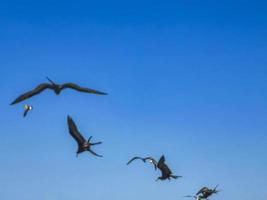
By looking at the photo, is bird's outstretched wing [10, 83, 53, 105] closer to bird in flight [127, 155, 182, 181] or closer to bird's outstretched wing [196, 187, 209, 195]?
bird in flight [127, 155, 182, 181]

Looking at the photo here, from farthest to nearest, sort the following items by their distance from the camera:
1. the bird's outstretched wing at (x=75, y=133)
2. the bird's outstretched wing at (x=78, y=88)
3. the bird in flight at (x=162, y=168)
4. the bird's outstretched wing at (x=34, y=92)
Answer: the bird in flight at (x=162, y=168) < the bird's outstretched wing at (x=75, y=133) < the bird's outstretched wing at (x=34, y=92) < the bird's outstretched wing at (x=78, y=88)

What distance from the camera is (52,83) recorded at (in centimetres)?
3078

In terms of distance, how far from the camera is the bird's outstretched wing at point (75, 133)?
114 ft

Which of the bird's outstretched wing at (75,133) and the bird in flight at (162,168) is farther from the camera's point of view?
the bird in flight at (162,168)

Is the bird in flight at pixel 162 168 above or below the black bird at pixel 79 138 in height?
above

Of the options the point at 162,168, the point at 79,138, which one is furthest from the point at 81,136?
the point at 162,168

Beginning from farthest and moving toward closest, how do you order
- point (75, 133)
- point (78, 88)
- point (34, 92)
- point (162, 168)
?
point (162, 168), point (75, 133), point (34, 92), point (78, 88)

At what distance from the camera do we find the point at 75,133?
35438mm

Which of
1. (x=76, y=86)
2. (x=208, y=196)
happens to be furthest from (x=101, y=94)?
(x=208, y=196)

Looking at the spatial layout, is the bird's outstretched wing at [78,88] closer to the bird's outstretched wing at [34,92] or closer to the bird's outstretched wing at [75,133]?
the bird's outstretched wing at [34,92]

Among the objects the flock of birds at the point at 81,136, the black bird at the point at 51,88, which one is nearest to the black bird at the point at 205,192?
the flock of birds at the point at 81,136

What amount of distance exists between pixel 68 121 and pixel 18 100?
18.0 ft

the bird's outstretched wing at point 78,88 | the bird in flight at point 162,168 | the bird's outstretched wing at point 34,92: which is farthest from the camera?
the bird in flight at point 162,168

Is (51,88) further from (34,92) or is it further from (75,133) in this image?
(75,133)
